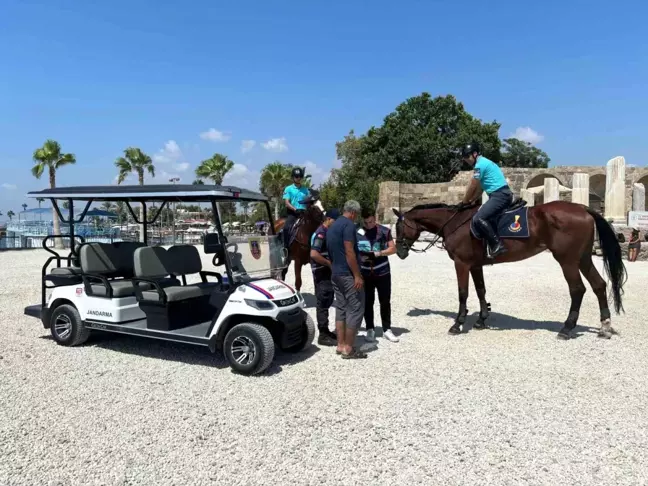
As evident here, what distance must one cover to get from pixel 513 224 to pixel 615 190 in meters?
17.8

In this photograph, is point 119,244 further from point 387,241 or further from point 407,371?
point 407,371

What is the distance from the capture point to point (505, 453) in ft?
11.8

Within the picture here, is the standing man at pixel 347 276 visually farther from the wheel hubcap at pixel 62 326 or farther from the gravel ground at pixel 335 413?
the wheel hubcap at pixel 62 326

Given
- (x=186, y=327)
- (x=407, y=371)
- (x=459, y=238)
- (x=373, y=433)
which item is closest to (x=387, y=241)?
(x=459, y=238)

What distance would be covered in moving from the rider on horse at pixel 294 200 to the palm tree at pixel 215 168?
35851mm

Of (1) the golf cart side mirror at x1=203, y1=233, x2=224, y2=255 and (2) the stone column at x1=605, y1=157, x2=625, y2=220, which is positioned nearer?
(1) the golf cart side mirror at x1=203, y1=233, x2=224, y2=255

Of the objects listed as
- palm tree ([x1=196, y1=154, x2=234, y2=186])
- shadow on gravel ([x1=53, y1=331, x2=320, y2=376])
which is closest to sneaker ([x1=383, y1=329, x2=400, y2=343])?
shadow on gravel ([x1=53, y1=331, x2=320, y2=376])

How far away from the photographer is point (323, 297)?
666 centimetres

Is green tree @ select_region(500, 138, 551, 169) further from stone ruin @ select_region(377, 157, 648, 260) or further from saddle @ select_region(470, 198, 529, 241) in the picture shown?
saddle @ select_region(470, 198, 529, 241)

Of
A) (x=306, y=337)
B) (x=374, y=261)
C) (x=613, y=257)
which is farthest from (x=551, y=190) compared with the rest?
(x=306, y=337)

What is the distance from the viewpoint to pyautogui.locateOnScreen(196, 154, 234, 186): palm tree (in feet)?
145

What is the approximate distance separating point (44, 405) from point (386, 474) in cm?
320

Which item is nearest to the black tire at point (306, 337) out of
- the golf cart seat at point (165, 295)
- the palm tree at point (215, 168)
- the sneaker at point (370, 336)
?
the sneaker at point (370, 336)

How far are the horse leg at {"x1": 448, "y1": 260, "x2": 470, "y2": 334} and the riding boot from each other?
0.49m
